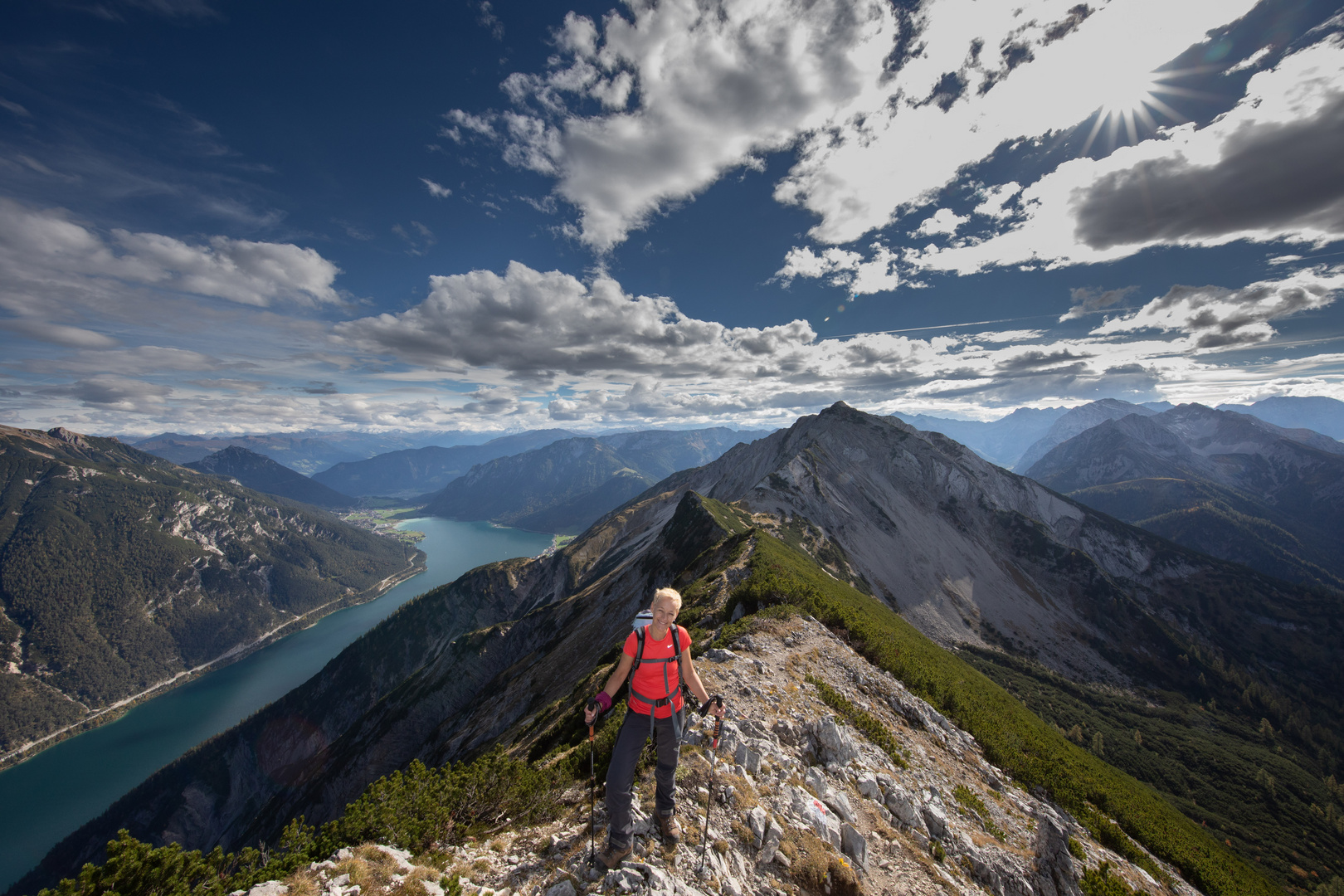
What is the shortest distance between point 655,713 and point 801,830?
588cm

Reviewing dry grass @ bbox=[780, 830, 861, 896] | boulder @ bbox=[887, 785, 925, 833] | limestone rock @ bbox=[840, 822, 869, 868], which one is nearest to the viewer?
dry grass @ bbox=[780, 830, 861, 896]

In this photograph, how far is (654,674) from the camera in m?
9.80

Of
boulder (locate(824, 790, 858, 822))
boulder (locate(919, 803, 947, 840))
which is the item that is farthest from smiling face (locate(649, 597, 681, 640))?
boulder (locate(919, 803, 947, 840))

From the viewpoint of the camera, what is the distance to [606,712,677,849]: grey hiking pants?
30.6ft

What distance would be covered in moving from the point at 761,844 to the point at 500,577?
556 feet

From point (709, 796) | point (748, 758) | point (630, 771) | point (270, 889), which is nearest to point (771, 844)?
point (709, 796)

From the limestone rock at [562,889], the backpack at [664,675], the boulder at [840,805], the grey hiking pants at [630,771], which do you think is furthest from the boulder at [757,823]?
the limestone rock at [562,889]

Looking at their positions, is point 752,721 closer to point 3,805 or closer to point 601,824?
point 601,824

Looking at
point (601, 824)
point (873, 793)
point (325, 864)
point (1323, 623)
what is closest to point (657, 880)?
point (601, 824)

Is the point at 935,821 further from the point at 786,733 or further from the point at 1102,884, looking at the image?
the point at 1102,884

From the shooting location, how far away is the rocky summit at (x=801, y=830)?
9078 mm

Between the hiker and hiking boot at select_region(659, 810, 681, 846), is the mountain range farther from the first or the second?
the hiker

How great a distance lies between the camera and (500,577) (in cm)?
16250

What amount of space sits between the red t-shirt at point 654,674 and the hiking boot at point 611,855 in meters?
2.64
